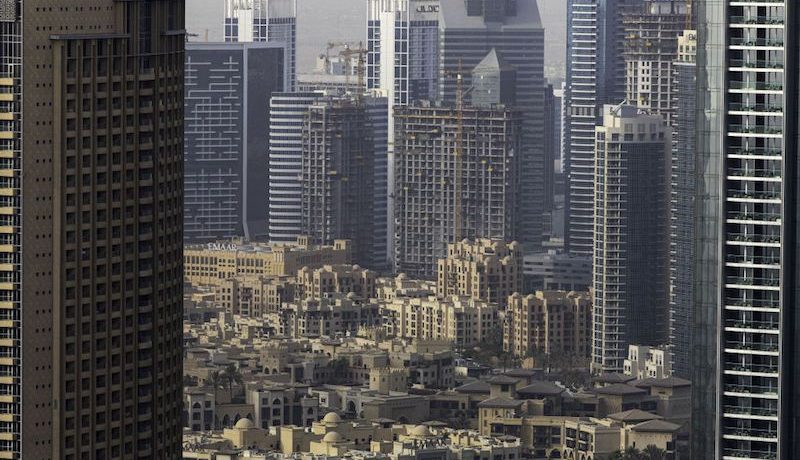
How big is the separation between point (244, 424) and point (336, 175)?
28330 mm

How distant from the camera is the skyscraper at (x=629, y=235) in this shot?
6558 cm

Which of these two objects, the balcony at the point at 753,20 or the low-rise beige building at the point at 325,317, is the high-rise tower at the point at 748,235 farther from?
the low-rise beige building at the point at 325,317

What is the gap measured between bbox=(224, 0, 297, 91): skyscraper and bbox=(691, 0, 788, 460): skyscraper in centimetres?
6379

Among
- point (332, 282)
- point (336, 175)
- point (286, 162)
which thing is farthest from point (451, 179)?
point (332, 282)

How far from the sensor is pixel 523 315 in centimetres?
6744

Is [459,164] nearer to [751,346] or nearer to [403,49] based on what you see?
[403,49]

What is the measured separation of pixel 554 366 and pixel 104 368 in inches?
1658

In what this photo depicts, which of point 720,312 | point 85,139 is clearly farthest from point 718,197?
point 85,139

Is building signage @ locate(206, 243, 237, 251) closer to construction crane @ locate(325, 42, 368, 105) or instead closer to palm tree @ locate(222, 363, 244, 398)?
construction crane @ locate(325, 42, 368, 105)

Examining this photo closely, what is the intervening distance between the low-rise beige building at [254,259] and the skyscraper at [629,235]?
9.30 meters

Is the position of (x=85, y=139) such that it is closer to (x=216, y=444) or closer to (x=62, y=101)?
(x=62, y=101)

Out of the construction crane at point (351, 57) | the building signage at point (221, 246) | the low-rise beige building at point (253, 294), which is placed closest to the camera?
the low-rise beige building at point (253, 294)

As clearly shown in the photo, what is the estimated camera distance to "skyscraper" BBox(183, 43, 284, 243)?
83.3 m

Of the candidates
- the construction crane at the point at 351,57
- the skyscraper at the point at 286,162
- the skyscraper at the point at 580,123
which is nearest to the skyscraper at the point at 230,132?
the skyscraper at the point at 286,162
